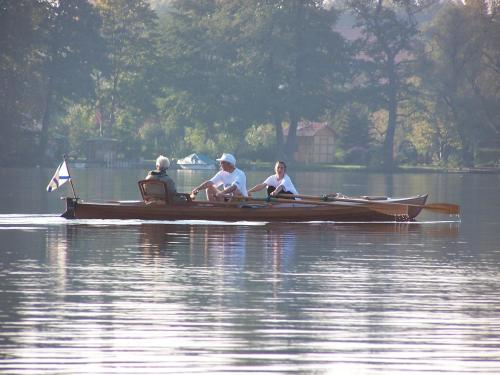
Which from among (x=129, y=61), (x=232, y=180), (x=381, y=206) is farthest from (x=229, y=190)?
(x=129, y=61)

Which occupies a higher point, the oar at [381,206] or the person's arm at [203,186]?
the person's arm at [203,186]

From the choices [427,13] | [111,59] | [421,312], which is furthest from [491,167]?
Answer: [421,312]

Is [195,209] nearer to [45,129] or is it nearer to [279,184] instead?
[279,184]

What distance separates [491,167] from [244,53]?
912 inches

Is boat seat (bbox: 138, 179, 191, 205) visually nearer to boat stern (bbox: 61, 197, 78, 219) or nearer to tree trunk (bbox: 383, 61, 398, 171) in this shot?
boat stern (bbox: 61, 197, 78, 219)

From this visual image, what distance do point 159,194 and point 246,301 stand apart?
42.5 ft

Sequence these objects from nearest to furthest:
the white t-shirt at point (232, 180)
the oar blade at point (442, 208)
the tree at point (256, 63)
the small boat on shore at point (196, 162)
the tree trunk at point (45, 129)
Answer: the white t-shirt at point (232, 180), the oar blade at point (442, 208), the tree trunk at point (45, 129), the tree at point (256, 63), the small boat on shore at point (196, 162)

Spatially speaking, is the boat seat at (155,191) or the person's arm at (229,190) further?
the person's arm at (229,190)

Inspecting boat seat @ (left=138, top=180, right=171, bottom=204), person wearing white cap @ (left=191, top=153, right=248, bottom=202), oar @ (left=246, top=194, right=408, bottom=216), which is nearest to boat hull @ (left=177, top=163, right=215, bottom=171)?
oar @ (left=246, top=194, right=408, bottom=216)

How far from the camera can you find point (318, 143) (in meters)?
136

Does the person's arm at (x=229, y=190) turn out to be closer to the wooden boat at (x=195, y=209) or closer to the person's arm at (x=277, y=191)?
the wooden boat at (x=195, y=209)

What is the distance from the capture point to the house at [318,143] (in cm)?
13525

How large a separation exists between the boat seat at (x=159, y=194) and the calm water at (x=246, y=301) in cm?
83

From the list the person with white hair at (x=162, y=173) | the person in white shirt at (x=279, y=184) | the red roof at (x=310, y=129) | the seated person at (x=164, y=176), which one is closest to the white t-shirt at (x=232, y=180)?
the person in white shirt at (x=279, y=184)
